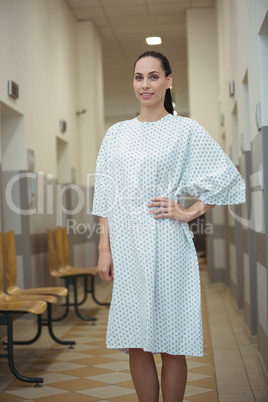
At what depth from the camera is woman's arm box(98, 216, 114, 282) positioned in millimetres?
2268

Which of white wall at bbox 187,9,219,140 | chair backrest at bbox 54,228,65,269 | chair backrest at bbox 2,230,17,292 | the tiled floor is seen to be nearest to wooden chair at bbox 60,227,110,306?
chair backrest at bbox 54,228,65,269

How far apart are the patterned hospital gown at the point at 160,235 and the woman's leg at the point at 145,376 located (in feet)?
0.23

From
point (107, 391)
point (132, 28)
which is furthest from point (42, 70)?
point (107, 391)

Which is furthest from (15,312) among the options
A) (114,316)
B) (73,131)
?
(73,131)

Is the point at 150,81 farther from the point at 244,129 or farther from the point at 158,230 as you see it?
the point at 244,129

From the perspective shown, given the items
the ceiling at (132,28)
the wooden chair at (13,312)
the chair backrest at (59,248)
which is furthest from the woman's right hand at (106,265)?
the ceiling at (132,28)

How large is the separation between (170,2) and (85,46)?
4.90 ft

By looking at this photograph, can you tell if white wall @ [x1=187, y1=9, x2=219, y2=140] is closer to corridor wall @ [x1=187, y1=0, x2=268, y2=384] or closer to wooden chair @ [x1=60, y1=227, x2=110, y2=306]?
corridor wall @ [x1=187, y1=0, x2=268, y2=384]

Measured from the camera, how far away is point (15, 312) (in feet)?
11.4

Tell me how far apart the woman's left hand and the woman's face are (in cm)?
37

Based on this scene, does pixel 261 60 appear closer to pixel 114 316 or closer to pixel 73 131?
pixel 114 316

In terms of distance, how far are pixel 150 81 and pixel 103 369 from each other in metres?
2.22

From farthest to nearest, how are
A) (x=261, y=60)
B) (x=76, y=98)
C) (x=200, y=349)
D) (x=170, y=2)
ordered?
(x=76, y=98) → (x=170, y=2) → (x=261, y=60) → (x=200, y=349)

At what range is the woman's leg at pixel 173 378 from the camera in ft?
7.15
